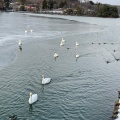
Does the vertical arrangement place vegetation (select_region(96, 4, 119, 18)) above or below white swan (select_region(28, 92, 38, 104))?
above

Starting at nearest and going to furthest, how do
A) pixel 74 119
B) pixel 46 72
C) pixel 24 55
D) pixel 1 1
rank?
1. pixel 74 119
2. pixel 46 72
3. pixel 24 55
4. pixel 1 1

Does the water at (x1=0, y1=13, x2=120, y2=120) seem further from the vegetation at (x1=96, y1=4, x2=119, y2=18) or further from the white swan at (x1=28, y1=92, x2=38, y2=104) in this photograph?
the vegetation at (x1=96, y1=4, x2=119, y2=18)

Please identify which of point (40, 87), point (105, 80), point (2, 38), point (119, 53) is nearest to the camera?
point (40, 87)

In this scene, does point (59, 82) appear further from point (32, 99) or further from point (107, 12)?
point (107, 12)

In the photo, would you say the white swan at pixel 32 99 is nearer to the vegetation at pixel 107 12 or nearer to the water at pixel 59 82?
the water at pixel 59 82

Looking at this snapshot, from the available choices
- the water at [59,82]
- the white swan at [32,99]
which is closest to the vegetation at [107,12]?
the water at [59,82]

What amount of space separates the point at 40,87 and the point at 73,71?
5.32 metres

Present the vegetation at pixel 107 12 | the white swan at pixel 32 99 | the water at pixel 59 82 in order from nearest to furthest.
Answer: the water at pixel 59 82 < the white swan at pixel 32 99 < the vegetation at pixel 107 12

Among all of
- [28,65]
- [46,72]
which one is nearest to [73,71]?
[46,72]

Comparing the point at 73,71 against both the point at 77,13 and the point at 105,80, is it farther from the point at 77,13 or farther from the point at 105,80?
the point at 77,13

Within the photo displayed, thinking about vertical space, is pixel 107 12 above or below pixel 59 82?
above

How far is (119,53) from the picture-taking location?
36250 mm

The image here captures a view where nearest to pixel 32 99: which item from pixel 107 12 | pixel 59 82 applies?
pixel 59 82

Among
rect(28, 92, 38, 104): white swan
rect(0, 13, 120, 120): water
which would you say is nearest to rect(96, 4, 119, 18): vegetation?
rect(0, 13, 120, 120): water
